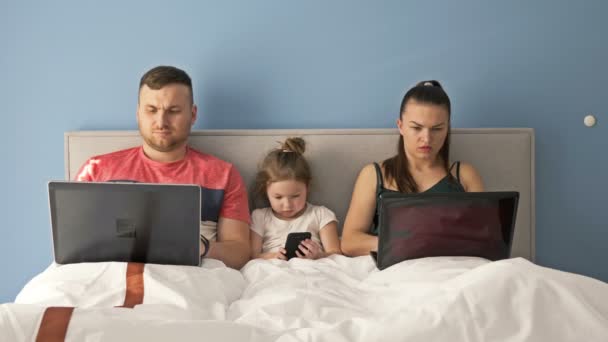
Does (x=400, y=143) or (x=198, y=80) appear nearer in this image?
(x=400, y=143)

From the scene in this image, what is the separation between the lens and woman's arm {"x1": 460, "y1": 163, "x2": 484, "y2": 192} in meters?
2.34

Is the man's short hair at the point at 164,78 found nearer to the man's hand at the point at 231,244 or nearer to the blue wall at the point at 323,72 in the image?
the blue wall at the point at 323,72

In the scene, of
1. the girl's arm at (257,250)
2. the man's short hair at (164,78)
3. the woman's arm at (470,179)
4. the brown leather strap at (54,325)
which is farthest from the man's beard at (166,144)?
the brown leather strap at (54,325)

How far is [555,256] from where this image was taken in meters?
2.59

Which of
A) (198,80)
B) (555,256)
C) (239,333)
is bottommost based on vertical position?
(555,256)

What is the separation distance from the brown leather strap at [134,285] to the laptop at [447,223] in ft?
2.22

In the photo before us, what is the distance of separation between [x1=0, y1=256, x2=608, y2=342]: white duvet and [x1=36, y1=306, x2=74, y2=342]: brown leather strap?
0.5 inches

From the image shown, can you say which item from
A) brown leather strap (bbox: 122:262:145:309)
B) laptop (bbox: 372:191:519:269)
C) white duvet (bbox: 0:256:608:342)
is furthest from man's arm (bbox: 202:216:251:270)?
laptop (bbox: 372:191:519:269)

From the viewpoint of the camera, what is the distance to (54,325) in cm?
119

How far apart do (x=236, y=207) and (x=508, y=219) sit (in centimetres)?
92

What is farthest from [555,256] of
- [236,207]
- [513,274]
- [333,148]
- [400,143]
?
[513,274]

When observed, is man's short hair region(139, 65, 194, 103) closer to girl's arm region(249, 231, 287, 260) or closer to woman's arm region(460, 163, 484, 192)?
girl's arm region(249, 231, 287, 260)

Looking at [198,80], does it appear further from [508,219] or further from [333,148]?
[508,219]

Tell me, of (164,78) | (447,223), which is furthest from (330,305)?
(164,78)
